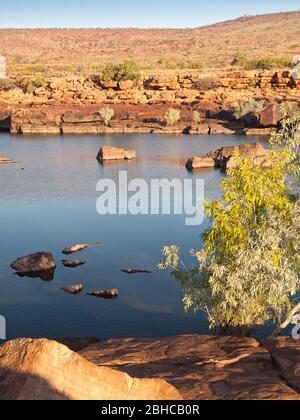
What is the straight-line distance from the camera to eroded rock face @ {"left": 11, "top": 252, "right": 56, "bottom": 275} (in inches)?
A: 1037

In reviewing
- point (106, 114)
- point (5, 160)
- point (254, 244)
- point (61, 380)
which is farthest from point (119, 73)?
point (61, 380)

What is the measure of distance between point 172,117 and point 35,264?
53.3m

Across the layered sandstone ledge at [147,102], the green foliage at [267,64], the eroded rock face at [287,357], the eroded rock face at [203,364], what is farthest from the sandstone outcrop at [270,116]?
the eroded rock face at [203,364]

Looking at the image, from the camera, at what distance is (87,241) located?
102 feet

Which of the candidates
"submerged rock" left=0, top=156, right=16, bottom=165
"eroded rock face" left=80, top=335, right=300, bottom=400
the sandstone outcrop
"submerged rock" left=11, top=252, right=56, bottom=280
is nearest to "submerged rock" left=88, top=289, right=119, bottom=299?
"submerged rock" left=11, top=252, right=56, bottom=280

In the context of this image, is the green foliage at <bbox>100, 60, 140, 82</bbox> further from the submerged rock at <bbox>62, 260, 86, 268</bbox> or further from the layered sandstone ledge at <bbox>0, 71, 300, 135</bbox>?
the submerged rock at <bbox>62, 260, 86, 268</bbox>

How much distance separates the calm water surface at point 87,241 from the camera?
21.5m

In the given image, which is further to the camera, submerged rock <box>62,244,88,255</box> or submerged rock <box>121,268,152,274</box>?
submerged rock <box>62,244,88,255</box>

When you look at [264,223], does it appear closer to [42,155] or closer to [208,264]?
[208,264]

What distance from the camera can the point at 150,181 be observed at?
46000 mm

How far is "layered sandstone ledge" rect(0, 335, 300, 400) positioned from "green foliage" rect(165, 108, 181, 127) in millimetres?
60307

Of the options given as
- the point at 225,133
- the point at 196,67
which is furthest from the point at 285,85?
the point at 196,67

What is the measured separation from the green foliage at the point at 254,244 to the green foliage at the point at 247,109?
59.5m

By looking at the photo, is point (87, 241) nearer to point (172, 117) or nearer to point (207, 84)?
point (172, 117)
